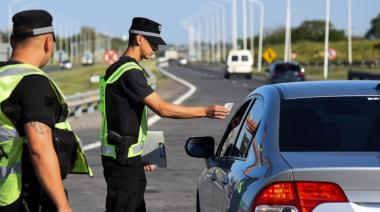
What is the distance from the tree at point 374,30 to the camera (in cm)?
18500

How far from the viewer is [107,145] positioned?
6625mm

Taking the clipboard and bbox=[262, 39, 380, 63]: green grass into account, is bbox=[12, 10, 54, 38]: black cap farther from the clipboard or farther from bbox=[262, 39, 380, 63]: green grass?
bbox=[262, 39, 380, 63]: green grass

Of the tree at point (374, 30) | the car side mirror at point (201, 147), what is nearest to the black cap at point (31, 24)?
the car side mirror at point (201, 147)

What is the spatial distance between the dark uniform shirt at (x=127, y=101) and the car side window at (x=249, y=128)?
26.3 inches

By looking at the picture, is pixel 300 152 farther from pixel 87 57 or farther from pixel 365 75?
pixel 87 57

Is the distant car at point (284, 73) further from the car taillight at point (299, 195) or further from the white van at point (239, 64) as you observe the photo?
the car taillight at point (299, 195)

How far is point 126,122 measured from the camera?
6559 mm

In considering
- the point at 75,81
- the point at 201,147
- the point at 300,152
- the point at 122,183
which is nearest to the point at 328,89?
the point at 300,152

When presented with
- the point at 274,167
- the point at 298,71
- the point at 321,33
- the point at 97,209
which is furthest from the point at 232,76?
the point at 321,33

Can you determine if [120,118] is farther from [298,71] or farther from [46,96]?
[298,71]

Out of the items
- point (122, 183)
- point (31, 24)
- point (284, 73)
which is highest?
point (31, 24)

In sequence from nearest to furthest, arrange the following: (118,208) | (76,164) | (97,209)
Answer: (76,164) → (118,208) → (97,209)

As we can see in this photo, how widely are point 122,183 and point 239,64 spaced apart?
70112mm

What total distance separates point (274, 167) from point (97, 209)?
19.1 feet
